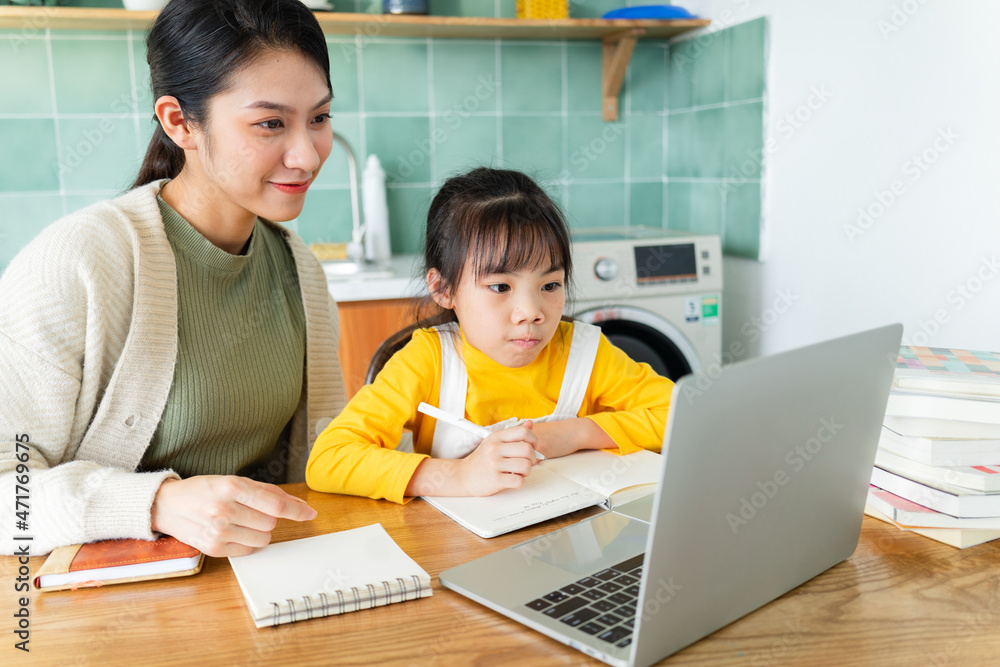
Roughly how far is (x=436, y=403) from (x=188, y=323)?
0.38 meters

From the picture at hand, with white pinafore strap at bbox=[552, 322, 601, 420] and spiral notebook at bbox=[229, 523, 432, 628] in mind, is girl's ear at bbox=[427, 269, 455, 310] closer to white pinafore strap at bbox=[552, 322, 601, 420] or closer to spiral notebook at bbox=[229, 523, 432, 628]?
white pinafore strap at bbox=[552, 322, 601, 420]

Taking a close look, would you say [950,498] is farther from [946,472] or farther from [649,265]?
[649,265]

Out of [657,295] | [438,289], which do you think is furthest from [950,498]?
[657,295]

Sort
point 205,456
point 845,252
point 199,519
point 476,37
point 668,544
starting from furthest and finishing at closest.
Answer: point 476,37 → point 845,252 → point 205,456 → point 199,519 → point 668,544

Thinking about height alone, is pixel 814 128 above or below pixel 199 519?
above

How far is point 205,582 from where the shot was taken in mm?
771

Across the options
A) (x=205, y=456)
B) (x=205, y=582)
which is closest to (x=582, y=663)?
(x=205, y=582)

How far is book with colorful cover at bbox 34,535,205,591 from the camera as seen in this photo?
2.50ft

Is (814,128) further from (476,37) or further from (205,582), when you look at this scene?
(205,582)

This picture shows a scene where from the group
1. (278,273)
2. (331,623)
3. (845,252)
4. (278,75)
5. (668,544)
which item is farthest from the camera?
(845,252)

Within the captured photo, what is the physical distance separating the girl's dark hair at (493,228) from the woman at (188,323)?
221 mm

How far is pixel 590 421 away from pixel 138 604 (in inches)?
25.1

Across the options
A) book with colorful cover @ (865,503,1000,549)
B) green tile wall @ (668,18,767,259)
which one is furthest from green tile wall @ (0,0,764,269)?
book with colorful cover @ (865,503,1000,549)

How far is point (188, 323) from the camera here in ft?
3.85
